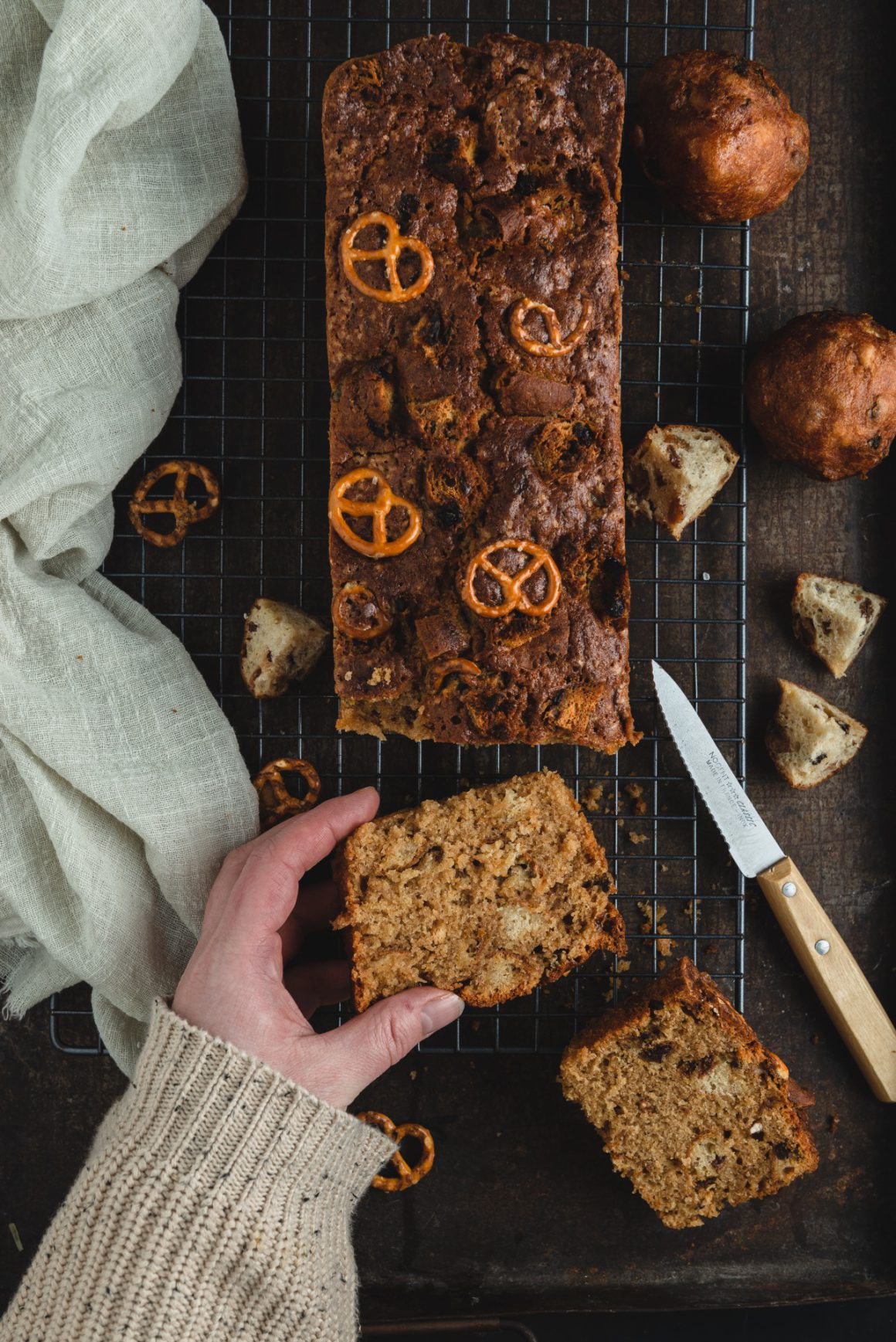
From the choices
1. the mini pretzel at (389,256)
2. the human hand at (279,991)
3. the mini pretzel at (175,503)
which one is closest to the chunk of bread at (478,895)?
the human hand at (279,991)

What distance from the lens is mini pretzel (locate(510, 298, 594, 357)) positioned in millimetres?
2762

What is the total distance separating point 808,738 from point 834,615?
0.43 meters

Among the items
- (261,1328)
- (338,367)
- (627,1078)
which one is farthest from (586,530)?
(261,1328)

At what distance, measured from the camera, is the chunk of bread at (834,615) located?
11.0 ft

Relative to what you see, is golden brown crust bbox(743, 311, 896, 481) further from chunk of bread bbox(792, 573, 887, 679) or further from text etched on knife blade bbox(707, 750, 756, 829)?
text etched on knife blade bbox(707, 750, 756, 829)

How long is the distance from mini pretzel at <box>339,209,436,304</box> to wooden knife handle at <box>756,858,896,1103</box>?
2.15 m

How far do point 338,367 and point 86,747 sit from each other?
4.56 feet

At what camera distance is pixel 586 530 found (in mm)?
2836

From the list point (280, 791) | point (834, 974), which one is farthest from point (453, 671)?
point (834, 974)

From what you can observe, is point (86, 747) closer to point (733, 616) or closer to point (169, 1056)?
point (169, 1056)

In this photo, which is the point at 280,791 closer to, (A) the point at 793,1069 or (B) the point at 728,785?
(B) the point at 728,785

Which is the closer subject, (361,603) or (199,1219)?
(199,1219)

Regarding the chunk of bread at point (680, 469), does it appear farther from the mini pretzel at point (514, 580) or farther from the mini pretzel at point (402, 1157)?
the mini pretzel at point (402, 1157)

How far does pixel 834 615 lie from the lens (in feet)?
11.0
